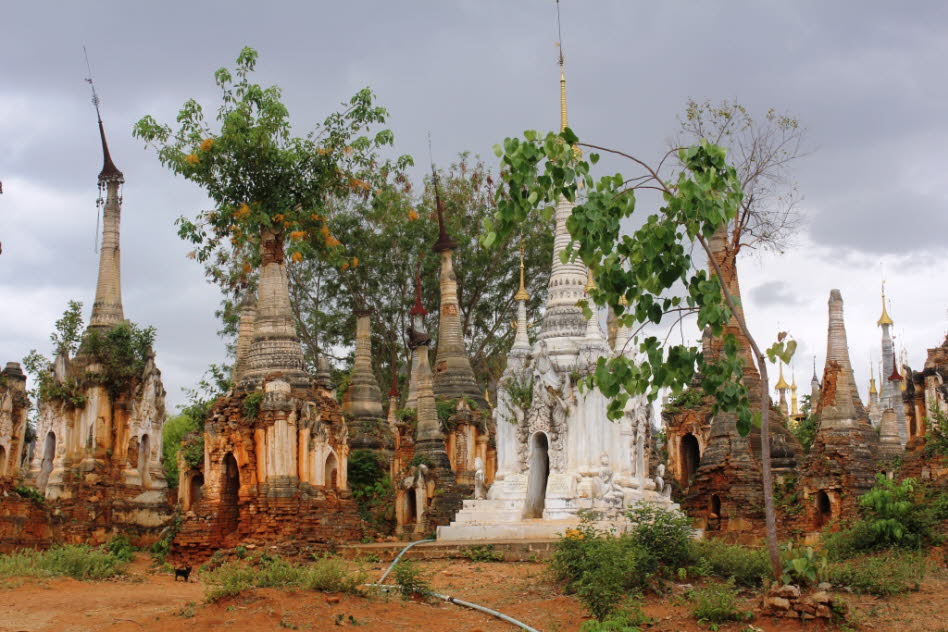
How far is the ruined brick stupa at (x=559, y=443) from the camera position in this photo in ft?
61.0

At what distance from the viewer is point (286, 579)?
12.6 meters

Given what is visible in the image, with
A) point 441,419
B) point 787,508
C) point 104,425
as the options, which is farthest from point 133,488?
point 787,508

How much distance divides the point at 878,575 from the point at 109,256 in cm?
1971

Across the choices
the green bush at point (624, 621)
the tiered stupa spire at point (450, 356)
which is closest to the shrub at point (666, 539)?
the green bush at point (624, 621)

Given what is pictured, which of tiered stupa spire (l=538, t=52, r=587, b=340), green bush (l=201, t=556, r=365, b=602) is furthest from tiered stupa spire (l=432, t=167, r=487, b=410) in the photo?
green bush (l=201, t=556, r=365, b=602)

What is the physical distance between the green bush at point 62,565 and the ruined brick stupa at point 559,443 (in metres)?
6.04

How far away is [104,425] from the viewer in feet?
75.3

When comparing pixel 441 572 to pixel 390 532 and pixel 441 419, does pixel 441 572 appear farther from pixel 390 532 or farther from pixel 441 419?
pixel 441 419

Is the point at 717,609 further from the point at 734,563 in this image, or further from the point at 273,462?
the point at 273,462

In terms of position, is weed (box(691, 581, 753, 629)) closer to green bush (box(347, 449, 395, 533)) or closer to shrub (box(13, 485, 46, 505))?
green bush (box(347, 449, 395, 533))

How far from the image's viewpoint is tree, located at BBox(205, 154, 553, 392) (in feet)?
121

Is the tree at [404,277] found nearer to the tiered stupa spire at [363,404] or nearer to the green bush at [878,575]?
the tiered stupa spire at [363,404]

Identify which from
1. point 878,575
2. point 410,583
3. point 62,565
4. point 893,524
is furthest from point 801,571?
point 62,565

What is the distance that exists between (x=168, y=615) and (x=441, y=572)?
16.9 ft
